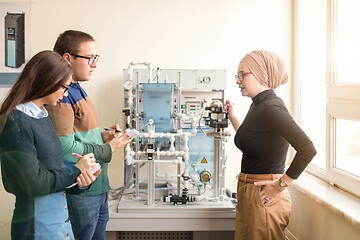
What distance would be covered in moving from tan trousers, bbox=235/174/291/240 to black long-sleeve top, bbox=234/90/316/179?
0.07 metres

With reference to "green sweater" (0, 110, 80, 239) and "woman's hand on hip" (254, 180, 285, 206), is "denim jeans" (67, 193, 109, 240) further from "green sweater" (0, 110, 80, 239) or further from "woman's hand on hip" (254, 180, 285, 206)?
"woman's hand on hip" (254, 180, 285, 206)

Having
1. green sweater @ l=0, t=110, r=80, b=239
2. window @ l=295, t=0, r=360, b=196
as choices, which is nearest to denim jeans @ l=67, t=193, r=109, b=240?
green sweater @ l=0, t=110, r=80, b=239

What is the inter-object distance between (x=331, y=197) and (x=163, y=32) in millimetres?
1942

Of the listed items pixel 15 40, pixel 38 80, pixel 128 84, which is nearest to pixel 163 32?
pixel 128 84

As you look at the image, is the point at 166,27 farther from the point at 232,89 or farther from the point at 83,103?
the point at 83,103

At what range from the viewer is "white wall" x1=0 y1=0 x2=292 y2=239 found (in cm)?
306

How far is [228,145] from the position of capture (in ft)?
10.4

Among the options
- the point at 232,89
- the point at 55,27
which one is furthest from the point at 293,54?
the point at 55,27

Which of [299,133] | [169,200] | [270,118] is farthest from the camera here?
[169,200]

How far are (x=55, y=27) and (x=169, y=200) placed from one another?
1.84 metres

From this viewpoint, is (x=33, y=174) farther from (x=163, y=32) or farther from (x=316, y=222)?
(x=163, y=32)

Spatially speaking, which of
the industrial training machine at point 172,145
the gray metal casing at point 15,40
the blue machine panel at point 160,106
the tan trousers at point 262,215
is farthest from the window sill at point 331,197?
the gray metal casing at point 15,40

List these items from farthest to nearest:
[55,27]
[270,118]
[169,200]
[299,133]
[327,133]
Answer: [55,27] < [169,200] < [327,133] < [270,118] < [299,133]

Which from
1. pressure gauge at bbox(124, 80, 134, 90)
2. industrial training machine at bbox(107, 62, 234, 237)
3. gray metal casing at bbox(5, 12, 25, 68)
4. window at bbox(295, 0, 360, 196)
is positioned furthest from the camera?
gray metal casing at bbox(5, 12, 25, 68)
